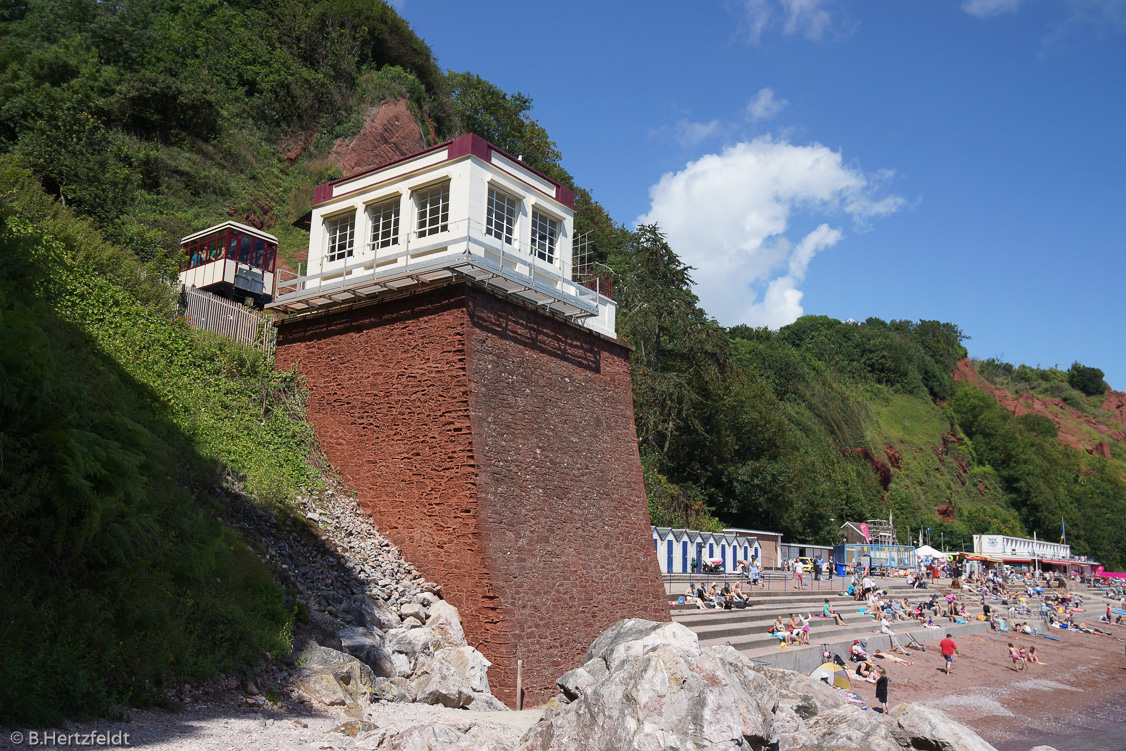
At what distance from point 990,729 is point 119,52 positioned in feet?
114

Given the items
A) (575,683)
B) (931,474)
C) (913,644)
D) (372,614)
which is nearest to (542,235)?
Result: (372,614)

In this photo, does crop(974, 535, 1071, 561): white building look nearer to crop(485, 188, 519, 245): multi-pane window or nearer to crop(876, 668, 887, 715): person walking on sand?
crop(876, 668, 887, 715): person walking on sand

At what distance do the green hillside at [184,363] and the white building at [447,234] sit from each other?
294cm

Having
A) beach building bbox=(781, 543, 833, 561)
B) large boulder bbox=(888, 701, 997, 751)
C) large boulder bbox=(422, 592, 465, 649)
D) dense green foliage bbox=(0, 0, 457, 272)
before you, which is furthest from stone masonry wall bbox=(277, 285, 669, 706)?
beach building bbox=(781, 543, 833, 561)

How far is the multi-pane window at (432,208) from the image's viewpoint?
15906 mm

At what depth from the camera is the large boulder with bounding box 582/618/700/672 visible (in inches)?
364

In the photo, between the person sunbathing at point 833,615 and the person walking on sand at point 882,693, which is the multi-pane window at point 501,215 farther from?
the person sunbathing at point 833,615

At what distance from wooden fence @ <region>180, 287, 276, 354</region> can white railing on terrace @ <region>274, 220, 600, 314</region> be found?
2.26 ft

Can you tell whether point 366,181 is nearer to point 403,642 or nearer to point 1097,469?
point 403,642

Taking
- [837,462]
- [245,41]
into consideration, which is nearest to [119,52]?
[245,41]

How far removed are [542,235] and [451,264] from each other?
3887 mm

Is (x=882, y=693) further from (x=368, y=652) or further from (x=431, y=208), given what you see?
(x=431, y=208)

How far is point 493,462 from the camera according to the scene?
44.5 ft

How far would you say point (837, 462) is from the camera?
52406 mm
